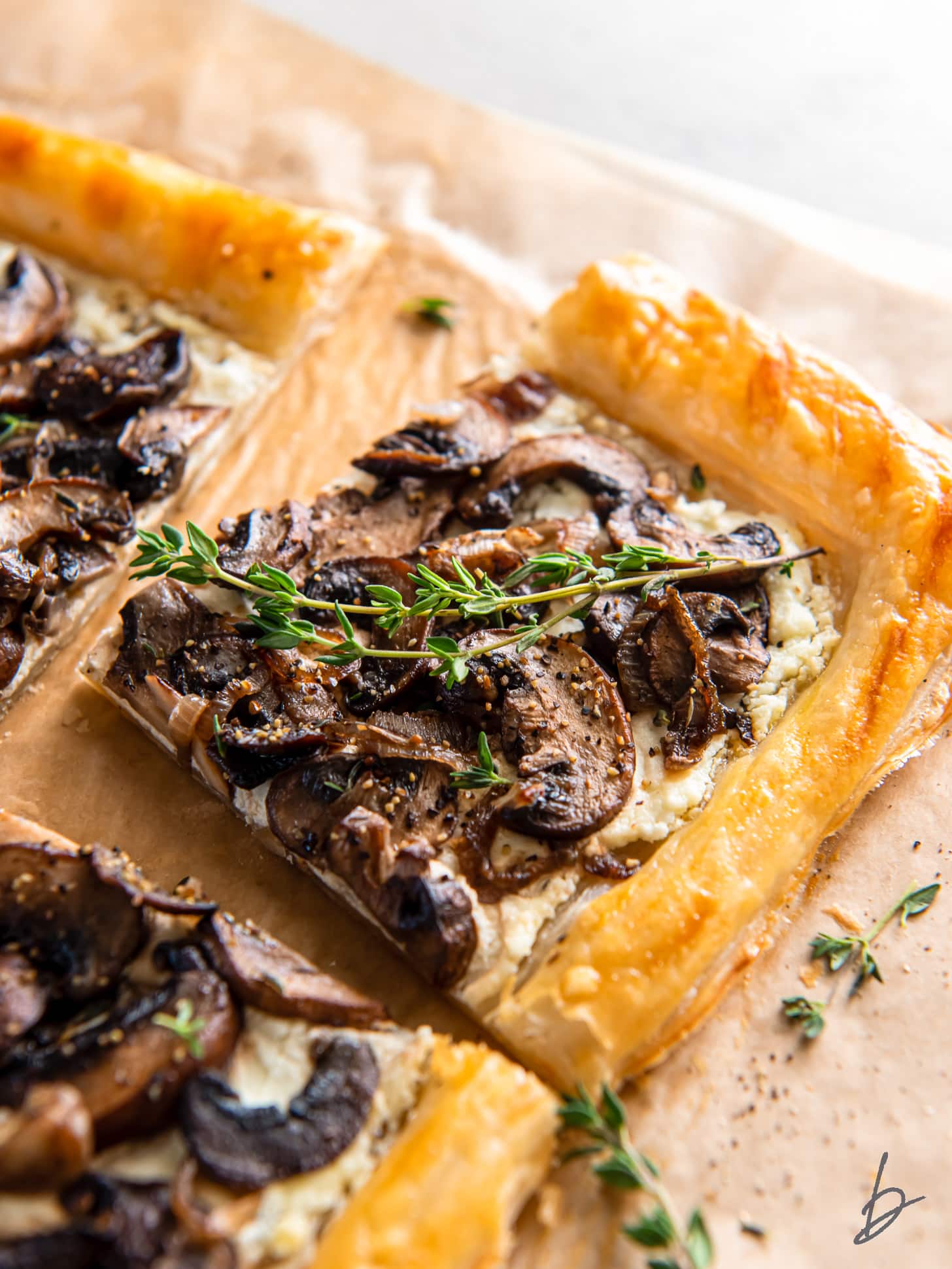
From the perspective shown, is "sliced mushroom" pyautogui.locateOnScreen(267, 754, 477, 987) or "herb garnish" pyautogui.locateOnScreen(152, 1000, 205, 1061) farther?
"sliced mushroom" pyautogui.locateOnScreen(267, 754, 477, 987)

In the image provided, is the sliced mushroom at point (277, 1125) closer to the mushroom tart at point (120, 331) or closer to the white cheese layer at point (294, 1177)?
the white cheese layer at point (294, 1177)

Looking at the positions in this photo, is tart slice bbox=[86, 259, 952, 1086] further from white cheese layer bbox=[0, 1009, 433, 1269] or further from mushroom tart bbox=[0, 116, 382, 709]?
mushroom tart bbox=[0, 116, 382, 709]

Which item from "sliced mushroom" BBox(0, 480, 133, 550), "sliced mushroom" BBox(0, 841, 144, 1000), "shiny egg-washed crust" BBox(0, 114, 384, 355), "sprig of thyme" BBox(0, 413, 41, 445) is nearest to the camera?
"sliced mushroom" BBox(0, 841, 144, 1000)

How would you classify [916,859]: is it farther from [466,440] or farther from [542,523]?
[466,440]

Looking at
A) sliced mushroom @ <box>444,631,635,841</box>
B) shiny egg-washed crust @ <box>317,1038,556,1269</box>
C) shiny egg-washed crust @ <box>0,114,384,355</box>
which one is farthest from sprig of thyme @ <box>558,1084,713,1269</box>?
shiny egg-washed crust @ <box>0,114,384,355</box>

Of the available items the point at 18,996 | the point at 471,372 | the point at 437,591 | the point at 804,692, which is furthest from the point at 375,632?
the point at 471,372

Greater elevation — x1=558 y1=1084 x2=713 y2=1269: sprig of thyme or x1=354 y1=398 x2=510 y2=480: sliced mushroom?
x1=354 y1=398 x2=510 y2=480: sliced mushroom

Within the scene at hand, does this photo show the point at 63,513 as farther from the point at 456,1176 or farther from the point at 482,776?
the point at 456,1176

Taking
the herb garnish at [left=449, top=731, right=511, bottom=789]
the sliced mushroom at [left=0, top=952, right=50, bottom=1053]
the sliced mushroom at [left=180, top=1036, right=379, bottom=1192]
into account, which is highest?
the herb garnish at [left=449, top=731, right=511, bottom=789]
